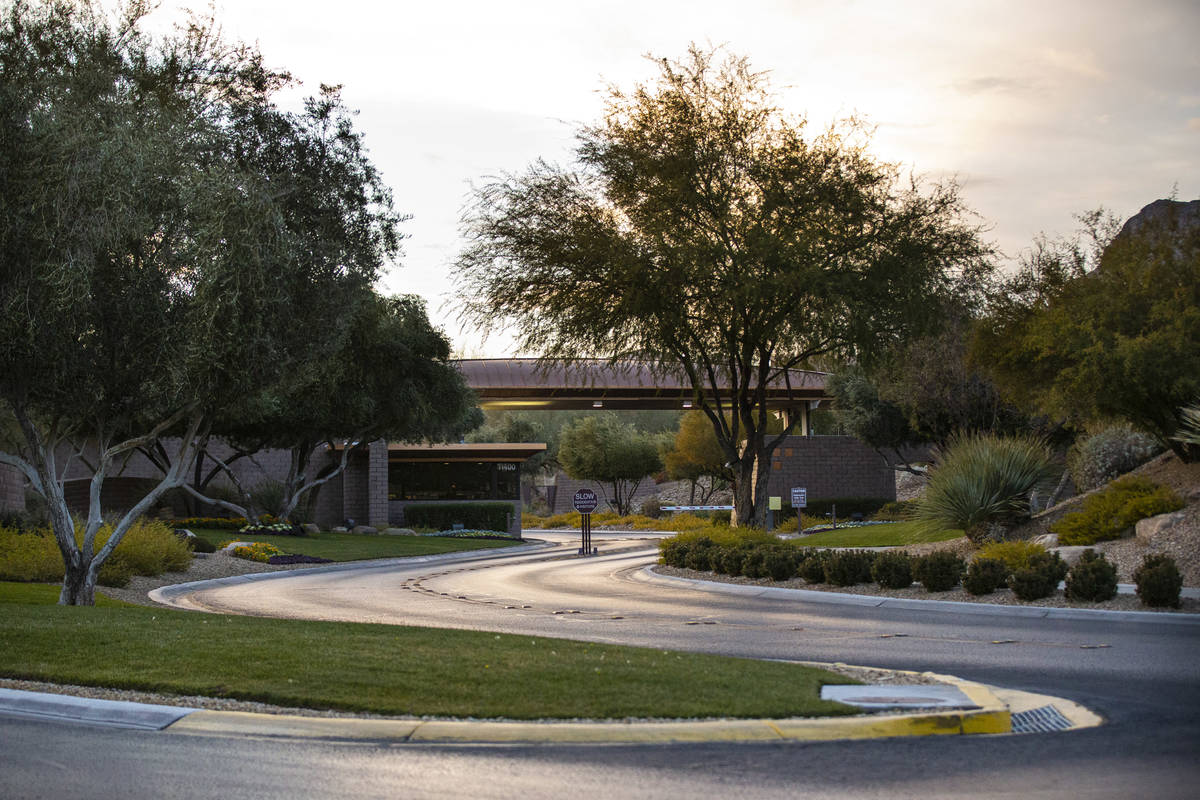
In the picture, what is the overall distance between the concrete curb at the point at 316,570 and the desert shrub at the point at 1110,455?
17521mm

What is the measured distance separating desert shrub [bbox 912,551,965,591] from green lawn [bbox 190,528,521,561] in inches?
748

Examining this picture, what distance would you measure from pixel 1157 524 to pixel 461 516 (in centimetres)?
3733

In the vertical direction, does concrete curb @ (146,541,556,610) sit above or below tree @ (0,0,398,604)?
below

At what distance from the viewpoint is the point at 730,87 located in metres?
25.6

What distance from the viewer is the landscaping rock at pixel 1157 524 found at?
19.1 meters

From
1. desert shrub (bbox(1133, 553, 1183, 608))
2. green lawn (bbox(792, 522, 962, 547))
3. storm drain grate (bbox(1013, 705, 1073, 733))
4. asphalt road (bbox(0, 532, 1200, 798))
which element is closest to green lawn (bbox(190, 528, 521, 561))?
green lawn (bbox(792, 522, 962, 547))

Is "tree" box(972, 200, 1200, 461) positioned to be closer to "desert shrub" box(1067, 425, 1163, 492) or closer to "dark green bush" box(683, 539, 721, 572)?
"desert shrub" box(1067, 425, 1163, 492)

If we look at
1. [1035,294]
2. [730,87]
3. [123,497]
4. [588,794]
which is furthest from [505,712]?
[123,497]

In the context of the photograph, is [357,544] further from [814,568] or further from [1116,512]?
[1116,512]

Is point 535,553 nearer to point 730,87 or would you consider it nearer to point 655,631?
point 730,87

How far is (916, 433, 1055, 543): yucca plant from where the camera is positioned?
23500mm

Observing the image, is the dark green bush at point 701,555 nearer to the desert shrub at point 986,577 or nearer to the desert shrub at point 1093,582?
the desert shrub at point 986,577

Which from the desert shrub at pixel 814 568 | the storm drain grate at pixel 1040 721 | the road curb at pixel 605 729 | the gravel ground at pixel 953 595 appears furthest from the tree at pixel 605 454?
the road curb at pixel 605 729

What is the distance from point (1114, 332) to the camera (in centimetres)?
2270
